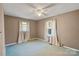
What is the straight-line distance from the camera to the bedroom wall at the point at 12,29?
175 centimetres

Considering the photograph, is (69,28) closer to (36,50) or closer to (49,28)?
(49,28)

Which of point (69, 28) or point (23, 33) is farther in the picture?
point (69, 28)

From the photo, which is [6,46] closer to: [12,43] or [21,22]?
[12,43]

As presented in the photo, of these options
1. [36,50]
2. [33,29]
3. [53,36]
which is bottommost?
[36,50]

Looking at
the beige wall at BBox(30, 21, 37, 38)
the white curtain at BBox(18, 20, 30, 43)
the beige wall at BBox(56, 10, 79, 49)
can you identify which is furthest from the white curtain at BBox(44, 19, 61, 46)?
the white curtain at BBox(18, 20, 30, 43)

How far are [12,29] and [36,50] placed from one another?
2.42 ft

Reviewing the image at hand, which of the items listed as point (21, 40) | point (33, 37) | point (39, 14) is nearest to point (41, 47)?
point (33, 37)

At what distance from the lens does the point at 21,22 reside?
1.91 meters

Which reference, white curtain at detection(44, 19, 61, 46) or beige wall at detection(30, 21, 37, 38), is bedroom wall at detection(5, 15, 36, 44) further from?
white curtain at detection(44, 19, 61, 46)

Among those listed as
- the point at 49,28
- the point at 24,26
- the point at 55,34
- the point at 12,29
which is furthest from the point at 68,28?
the point at 12,29

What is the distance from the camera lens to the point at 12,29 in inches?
74.5

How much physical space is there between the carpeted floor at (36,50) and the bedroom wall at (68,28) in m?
0.20

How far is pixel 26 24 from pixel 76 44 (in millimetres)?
1309

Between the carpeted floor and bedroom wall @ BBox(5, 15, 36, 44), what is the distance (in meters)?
0.16
